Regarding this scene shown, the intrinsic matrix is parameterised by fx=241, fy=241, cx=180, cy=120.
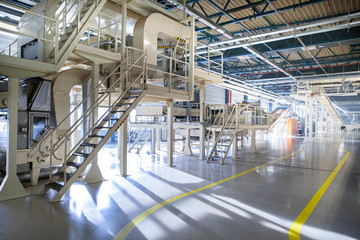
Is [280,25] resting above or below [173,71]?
above

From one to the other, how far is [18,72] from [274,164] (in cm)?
1054

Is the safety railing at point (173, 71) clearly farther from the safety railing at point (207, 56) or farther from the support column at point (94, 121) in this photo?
the support column at point (94, 121)

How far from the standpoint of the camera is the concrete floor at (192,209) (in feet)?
14.1

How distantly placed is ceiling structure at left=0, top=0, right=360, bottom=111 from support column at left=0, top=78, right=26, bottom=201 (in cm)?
425

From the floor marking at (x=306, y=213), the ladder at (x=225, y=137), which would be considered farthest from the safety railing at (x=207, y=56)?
the floor marking at (x=306, y=213)

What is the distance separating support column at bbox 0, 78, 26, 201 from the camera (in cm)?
607

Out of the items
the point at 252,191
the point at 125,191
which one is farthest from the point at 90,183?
the point at 252,191

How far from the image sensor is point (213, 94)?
3341 cm

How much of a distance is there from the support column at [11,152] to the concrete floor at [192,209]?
0.38m

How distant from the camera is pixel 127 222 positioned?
467cm

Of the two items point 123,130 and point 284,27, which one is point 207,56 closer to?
point 284,27

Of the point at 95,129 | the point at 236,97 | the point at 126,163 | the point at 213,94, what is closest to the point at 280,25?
the point at 126,163

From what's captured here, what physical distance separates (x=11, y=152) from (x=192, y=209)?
479 centimetres

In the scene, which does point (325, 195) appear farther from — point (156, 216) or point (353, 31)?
point (353, 31)
